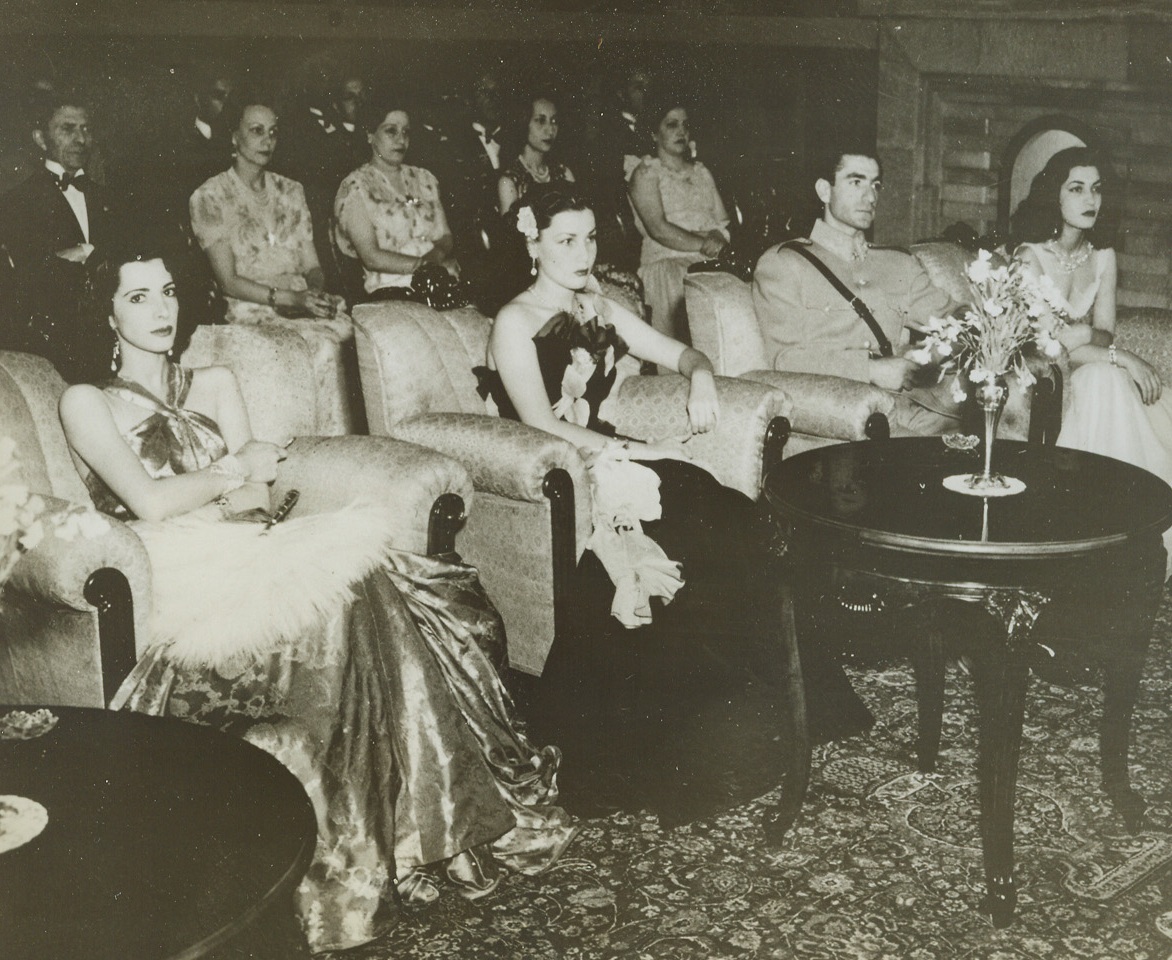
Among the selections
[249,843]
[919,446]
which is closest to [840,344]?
[919,446]

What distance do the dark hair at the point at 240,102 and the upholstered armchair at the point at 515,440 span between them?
1.07 m

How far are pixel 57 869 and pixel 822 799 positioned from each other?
188 cm

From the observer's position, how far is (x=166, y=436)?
2.84 m

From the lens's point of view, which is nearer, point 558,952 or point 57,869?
point 57,869

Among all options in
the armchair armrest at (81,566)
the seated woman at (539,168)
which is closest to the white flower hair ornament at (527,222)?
the armchair armrest at (81,566)

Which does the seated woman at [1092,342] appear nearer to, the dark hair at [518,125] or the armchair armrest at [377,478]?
the dark hair at [518,125]

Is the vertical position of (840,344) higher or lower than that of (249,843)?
higher

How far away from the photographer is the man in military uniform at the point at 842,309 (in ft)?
13.8

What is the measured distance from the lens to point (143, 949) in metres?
1.44

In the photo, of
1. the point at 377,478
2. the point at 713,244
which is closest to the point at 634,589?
the point at 377,478

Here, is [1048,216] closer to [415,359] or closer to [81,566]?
[415,359]

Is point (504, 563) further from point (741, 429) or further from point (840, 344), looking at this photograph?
point (840, 344)

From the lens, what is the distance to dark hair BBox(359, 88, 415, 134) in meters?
4.78

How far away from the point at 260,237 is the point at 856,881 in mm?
2850
